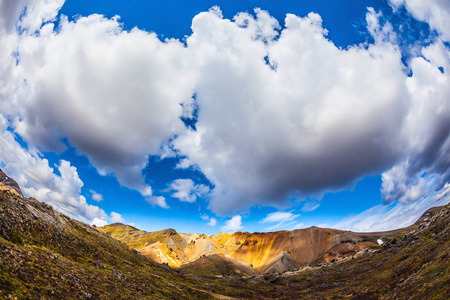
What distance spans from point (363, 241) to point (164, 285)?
20089 cm

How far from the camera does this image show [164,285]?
173 feet

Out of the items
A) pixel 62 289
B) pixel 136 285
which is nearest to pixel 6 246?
pixel 62 289

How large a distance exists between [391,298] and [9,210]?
61238 mm

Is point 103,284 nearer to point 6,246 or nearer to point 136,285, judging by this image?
point 136,285

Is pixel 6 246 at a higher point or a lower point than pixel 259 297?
higher

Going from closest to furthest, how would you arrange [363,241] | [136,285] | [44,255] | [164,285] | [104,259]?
[44,255], [136,285], [104,259], [164,285], [363,241]

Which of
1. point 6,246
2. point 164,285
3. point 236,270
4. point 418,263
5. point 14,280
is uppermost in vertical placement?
point 6,246

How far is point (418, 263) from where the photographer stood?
4316 centimetres

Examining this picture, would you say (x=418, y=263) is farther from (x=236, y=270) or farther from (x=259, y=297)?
(x=236, y=270)

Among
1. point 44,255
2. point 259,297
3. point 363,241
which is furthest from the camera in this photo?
point 363,241

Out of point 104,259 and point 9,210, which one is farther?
point 104,259

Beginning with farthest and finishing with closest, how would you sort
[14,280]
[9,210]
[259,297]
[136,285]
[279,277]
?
1. [279,277]
2. [259,297]
3. [136,285]
4. [9,210]
5. [14,280]

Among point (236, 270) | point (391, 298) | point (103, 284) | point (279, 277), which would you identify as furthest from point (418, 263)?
point (236, 270)

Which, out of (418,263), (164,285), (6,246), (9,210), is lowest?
(164,285)
